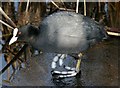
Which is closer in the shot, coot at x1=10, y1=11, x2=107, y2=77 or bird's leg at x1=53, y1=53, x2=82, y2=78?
coot at x1=10, y1=11, x2=107, y2=77

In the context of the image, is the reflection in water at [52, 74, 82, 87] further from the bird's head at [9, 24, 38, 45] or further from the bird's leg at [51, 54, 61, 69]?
the bird's head at [9, 24, 38, 45]

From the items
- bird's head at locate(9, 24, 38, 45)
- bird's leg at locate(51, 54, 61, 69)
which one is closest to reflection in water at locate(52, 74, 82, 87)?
bird's leg at locate(51, 54, 61, 69)

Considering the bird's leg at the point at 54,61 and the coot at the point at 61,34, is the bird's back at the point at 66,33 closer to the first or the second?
the coot at the point at 61,34

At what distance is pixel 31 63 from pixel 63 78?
10.8 inches

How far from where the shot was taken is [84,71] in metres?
1.79

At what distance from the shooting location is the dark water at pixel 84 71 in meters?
1.67

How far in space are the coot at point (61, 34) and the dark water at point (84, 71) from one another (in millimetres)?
189

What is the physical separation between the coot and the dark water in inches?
7.5

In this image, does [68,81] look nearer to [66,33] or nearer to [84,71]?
[84,71]

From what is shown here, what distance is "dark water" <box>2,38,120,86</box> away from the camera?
1671 mm

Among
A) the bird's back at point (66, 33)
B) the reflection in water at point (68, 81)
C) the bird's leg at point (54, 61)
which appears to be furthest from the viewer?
the bird's leg at point (54, 61)

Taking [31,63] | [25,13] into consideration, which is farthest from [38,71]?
[25,13]

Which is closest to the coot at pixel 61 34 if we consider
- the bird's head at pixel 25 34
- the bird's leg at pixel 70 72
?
the bird's head at pixel 25 34

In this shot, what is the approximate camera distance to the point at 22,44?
7.29ft
